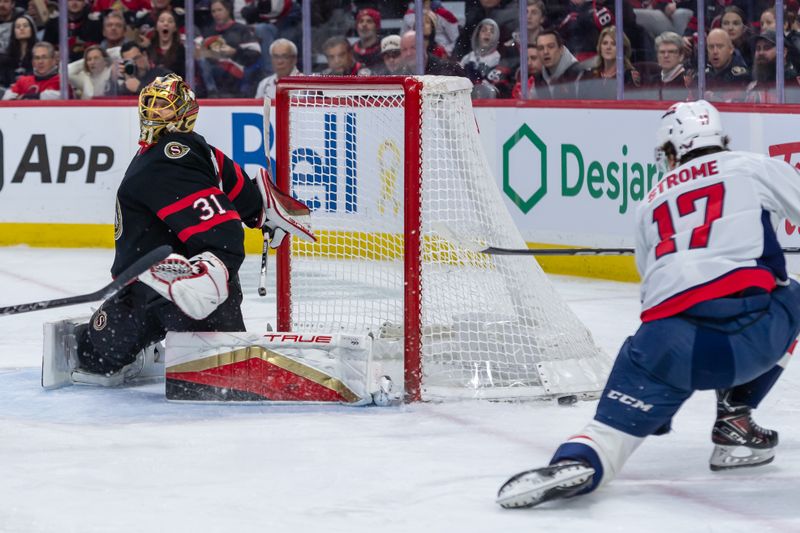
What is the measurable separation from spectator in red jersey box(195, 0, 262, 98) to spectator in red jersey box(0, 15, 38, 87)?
3.26ft

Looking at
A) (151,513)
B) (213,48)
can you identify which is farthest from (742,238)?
(213,48)

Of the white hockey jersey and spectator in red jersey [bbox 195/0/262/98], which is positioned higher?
spectator in red jersey [bbox 195/0/262/98]

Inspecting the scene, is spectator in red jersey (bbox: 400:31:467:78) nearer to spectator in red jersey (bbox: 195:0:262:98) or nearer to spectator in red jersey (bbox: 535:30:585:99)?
spectator in red jersey (bbox: 535:30:585:99)

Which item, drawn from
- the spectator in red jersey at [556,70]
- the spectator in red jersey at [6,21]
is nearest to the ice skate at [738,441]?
the spectator in red jersey at [556,70]

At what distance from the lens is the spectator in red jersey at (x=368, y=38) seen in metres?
7.12

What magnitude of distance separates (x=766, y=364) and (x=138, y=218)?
175cm

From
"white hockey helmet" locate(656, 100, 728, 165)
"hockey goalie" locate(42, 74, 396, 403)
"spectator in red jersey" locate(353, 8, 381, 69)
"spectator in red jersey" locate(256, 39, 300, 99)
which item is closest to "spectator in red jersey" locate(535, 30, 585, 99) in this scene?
"spectator in red jersey" locate(353, 8, 381, 69)

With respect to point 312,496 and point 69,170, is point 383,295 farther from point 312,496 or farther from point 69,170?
point 69,170

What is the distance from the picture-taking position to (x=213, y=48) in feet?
24.6

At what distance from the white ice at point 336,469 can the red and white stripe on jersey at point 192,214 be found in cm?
47

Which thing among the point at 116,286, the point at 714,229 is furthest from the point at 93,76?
the point at 714,229

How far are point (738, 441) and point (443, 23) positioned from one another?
426cm

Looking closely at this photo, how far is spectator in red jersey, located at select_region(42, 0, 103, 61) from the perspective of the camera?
7695mm

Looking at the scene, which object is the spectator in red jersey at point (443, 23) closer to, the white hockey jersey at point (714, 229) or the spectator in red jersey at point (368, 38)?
the spectator in red jersey at point (368, 38)
